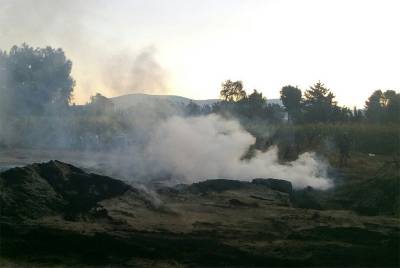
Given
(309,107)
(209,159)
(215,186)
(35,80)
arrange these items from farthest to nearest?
(309,107) → (35,80) → (209,159) → (215,186)

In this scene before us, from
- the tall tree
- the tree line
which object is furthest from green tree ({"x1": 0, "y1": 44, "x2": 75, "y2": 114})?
the tall tree

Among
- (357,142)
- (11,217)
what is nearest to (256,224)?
(11,217)

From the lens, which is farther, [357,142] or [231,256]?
[357,142]

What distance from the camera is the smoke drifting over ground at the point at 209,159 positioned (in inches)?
966

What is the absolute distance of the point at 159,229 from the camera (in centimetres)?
1280

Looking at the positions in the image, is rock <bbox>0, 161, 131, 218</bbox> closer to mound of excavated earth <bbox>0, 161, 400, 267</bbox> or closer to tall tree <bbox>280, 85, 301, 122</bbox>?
mound of excavated earth <bbox>0, 161, 400, 267</bbox>

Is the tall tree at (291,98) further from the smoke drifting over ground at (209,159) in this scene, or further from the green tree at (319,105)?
the smoke drifting over ground at (209,159)

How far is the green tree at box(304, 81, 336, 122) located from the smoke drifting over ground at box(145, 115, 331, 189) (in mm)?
21607

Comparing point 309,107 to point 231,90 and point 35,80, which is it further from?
point 35,80

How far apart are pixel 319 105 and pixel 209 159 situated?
97.3 feet

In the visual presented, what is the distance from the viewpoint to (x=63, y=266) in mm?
10672

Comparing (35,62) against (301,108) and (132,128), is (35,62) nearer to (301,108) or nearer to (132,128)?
(132,128)

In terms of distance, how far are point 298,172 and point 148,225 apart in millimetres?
13768

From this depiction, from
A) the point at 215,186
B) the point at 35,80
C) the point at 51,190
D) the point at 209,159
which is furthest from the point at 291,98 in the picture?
the point at 51,190
